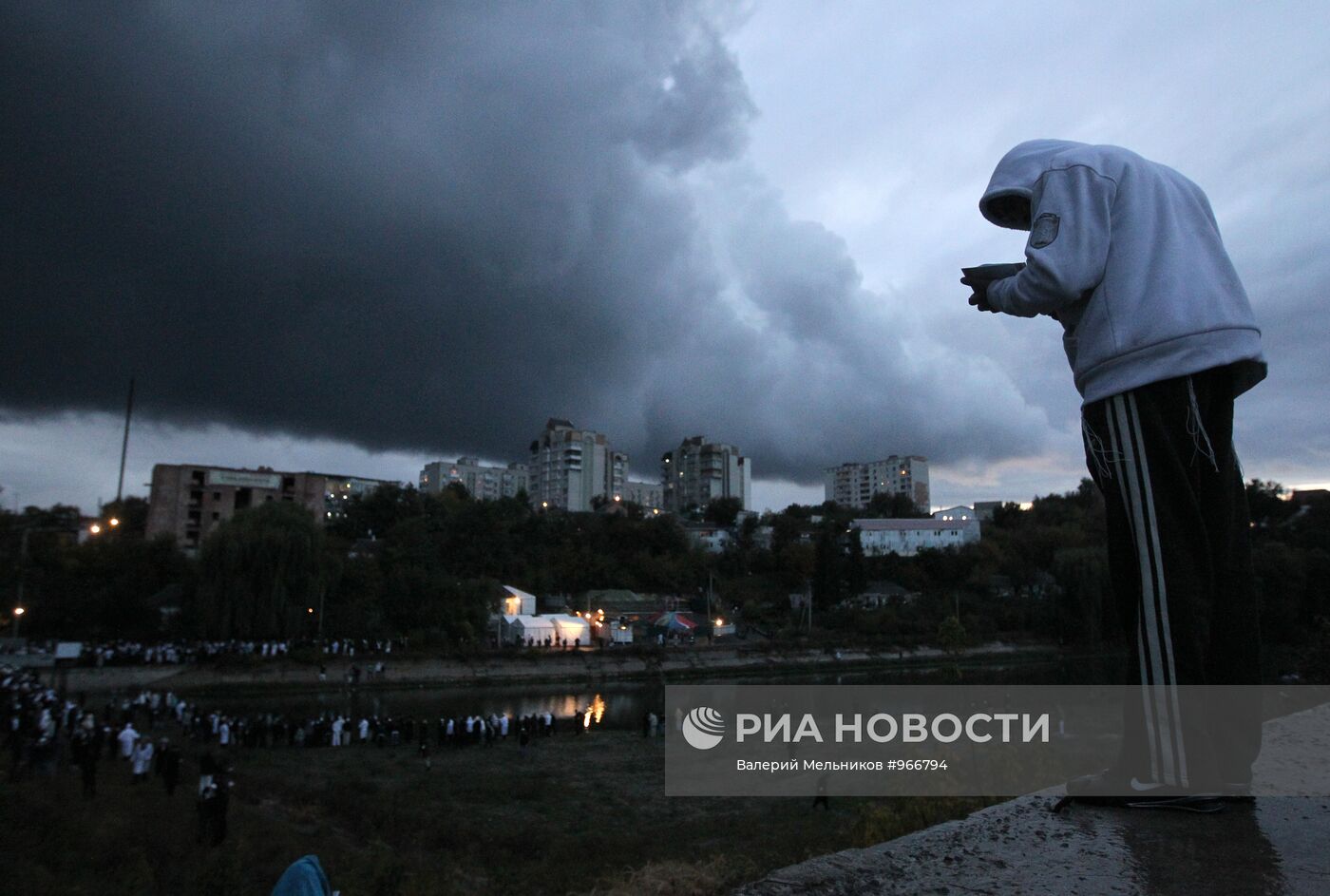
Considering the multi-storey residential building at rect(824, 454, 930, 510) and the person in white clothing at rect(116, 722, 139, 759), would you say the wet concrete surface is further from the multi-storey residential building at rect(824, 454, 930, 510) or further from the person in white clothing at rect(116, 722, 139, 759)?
the multi-storey residential building at rect(824, 454, 930, 510)

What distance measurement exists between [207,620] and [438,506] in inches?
1290

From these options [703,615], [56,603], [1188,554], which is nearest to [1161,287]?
[1188,554]

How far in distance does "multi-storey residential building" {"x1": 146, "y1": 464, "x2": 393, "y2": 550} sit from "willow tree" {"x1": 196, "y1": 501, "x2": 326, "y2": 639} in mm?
15118

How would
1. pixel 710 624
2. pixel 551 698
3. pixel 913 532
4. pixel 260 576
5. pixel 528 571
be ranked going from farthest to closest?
pixel 913 532 < pixel 528 571 < pixel 710 624 < pixel 260 576 < pixel 551 698

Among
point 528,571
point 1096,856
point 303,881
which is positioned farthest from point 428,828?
point 528,571

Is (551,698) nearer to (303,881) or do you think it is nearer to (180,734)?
(180,734)

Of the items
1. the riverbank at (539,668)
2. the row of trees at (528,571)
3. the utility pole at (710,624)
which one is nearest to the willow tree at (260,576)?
the row of trees at (528,571)

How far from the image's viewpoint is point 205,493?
56656mm

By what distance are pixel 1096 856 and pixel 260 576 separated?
1588 inches

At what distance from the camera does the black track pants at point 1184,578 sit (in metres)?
2.43

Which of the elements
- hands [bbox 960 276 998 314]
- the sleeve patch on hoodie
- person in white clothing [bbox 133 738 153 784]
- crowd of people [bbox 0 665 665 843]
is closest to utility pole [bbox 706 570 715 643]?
crowd of people [bbox 0 665 665 843]

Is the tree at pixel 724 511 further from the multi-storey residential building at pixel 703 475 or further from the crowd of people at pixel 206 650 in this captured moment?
the crowd of people at pixel 206 650

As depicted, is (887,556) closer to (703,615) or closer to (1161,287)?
(703,615)

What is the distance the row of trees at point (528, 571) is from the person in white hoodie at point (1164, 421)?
16.8 m
